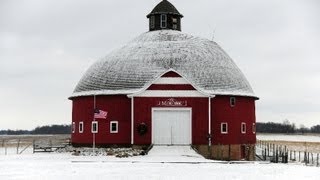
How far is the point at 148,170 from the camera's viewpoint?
957 inches

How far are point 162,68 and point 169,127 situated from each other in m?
3.89

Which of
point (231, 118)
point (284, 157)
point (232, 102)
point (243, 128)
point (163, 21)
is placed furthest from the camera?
point (163, 21)

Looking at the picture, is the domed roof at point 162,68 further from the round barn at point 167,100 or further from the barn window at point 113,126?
the barn window at point 113,126

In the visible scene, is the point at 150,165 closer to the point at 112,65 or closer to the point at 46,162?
the point at 46,162

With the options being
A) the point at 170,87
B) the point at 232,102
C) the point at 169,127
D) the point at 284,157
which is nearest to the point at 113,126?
the point at 169,127

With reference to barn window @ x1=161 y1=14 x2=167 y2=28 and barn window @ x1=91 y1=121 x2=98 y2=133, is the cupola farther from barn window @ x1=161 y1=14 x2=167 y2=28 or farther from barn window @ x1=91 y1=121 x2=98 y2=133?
barn window @ x1=91 y1=121 x2=98 y2=133

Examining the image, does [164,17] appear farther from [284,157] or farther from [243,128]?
[284,157]

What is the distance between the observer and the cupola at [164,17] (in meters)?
42.9

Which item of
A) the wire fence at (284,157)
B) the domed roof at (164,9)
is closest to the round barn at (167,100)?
the wire fence at (284,157)

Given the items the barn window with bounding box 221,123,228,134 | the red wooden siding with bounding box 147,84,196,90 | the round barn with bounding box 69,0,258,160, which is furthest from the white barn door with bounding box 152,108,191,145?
the barn window with bounding box 221,123,228,134

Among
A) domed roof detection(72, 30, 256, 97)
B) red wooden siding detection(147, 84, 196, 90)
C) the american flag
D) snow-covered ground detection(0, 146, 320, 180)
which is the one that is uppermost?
domed roof detection(72, 30, 256, 97)

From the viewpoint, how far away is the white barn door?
35.4 metres

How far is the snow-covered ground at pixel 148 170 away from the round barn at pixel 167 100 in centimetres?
516

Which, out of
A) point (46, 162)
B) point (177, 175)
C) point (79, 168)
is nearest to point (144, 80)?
point (46, 162)
